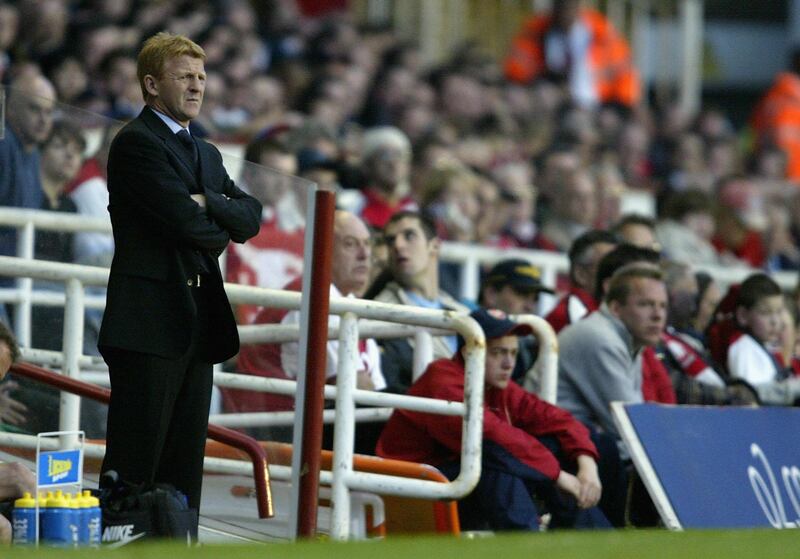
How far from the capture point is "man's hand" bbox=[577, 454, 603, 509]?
7.36 m

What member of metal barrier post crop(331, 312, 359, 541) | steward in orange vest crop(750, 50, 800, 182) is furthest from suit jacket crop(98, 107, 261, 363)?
steward in orange vest crop(750, 50, 800, 182)

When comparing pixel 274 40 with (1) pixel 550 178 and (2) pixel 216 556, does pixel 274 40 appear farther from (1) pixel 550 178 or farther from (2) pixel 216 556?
(2) pixel 216 556

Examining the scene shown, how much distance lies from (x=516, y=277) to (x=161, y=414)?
378 centimetres

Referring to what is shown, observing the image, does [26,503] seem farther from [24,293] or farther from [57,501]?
[24,293]

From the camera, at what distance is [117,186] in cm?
551

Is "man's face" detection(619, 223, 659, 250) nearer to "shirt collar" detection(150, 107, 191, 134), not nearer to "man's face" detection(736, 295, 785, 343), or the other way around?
"man's face" detection(736, 295, 785, 343)

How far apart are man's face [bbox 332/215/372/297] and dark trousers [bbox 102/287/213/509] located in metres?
2.10

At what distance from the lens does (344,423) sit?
22.2ft

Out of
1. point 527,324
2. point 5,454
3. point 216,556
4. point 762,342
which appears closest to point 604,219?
point 762,342

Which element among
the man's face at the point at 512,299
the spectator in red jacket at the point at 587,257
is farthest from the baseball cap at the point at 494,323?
the spectator in red jacket at the point at 587,257

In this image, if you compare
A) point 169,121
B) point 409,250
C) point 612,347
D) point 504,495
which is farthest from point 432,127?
point 169,121

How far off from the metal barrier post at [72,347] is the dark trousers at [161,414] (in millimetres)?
1340

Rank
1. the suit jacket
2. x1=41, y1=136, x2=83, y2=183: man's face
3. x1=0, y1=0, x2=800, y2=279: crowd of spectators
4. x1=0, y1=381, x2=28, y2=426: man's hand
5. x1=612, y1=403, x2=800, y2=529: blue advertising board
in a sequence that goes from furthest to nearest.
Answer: x1=0, y1=0, x2=800, y2=279: crowd of spectators < x1=612, y1=403, x2=800, y2=529: blue advertising board < x1=41, y1=136, x2=83, y2=183: man's face < x1=0, y1=381, x2=28, y2=426: man's hand < the suit jacket

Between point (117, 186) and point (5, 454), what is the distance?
1662mm
